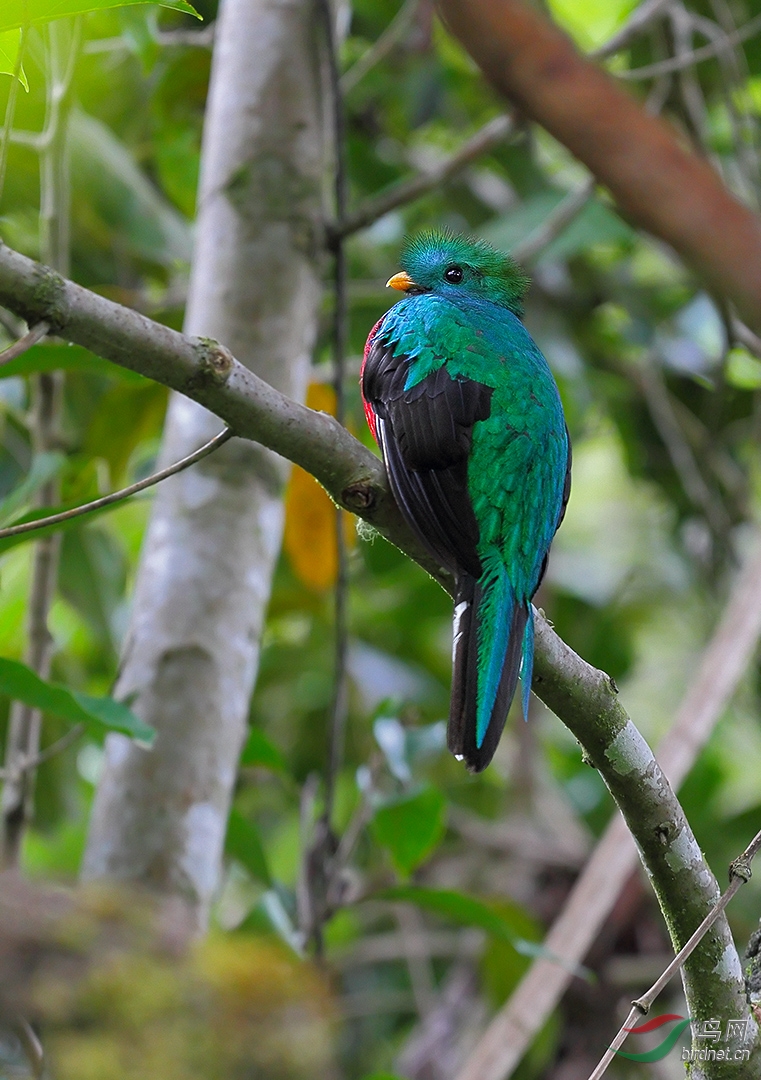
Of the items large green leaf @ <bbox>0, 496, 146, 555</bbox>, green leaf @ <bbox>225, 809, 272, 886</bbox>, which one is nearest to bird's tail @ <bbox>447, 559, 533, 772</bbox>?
large green leaf @ <bbox>0, 496, 146, 555</bbox>

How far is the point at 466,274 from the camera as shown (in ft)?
9.60

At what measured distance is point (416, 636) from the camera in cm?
479

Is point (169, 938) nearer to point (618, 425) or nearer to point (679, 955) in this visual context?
point (679, 955)

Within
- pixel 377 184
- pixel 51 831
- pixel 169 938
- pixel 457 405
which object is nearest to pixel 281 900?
pixel 51 831

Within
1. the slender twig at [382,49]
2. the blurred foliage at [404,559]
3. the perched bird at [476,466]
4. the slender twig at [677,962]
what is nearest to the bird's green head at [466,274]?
the perched bird at [476,466]

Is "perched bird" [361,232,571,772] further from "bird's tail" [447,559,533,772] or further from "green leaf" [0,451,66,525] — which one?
"green leaf" [0,451,66,525]

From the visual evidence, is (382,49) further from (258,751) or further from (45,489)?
(258,751)

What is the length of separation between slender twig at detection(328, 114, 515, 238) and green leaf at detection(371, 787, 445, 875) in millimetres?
1490

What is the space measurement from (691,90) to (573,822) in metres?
2.79

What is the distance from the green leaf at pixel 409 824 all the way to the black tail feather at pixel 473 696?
1345 millimetres

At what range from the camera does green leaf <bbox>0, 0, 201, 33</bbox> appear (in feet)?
4.67

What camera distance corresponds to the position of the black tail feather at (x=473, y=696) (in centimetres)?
172

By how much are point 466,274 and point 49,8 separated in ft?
5.16

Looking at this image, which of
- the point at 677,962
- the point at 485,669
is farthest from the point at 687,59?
the point at 677,962
